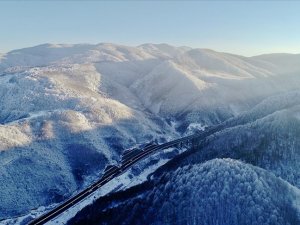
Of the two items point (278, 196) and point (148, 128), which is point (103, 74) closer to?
point (148, 128)

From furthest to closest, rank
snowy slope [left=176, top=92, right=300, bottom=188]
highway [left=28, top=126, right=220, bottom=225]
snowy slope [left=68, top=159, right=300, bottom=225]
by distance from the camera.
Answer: snowy slope [left=176, top=92, right=300, bottom=188], highway [left=28, top=126, right=220, bottom=225], snowy slope [left=68, top=159, right=300, bottom=225]

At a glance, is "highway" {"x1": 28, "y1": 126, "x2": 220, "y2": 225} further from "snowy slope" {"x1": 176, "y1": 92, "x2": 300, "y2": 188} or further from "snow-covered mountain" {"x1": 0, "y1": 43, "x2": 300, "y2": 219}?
"snowy slope" {"x1": 176, "y1": 92, "x2": 300, "y2": 188}

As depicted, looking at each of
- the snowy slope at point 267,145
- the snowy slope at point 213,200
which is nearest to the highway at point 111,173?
the snowy slope at point 213,200

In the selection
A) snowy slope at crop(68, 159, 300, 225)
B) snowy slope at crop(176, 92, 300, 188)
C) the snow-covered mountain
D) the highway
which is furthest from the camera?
the snow-covered mountain

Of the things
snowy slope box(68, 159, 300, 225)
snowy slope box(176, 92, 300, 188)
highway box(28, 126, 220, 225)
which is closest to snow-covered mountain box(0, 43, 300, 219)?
highway box(28, 126, 220, 225)

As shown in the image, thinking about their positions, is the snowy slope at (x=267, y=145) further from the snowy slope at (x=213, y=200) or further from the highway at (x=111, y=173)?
the highway at (x=111, y=173)

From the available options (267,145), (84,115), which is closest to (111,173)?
(84,115)

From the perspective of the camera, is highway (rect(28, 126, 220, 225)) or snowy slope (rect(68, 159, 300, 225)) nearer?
snowy slope (rect(68, 159, 300, 225))

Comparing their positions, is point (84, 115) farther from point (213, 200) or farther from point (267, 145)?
point (213, 200)
